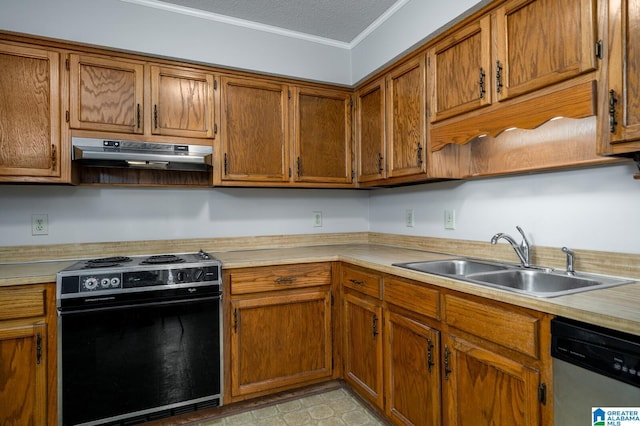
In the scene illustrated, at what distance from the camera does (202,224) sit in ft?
8.70

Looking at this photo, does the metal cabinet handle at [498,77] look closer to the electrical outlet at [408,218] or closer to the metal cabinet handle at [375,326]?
the electrical outlet at [408,218]

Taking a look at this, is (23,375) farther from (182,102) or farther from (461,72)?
(461,72)

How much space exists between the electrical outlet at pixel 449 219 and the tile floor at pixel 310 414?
1233 millimetres

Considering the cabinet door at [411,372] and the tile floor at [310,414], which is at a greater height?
the cabinet door at [411,372]

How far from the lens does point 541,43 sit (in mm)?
1483

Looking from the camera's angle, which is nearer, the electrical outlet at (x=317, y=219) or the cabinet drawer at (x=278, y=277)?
the cabinet drawer at (x=278, y=277)

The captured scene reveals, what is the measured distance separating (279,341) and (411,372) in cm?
87

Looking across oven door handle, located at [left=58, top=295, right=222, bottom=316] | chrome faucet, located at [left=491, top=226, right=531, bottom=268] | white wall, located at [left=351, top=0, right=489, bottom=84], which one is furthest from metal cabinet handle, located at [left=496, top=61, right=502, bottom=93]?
oven door handle, located at [left=58, top=295, right=222, bottom=316]

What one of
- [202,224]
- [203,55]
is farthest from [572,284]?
[203,55]

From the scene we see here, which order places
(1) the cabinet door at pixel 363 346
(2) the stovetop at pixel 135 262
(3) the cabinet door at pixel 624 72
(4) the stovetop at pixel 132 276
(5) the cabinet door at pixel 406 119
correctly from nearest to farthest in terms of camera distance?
(3) the cabinet door at pixel 624 72 < (4) the stovetop at pixel 132 276 < (2) the stovetop at pixel 135 262 < (1) the cabinet door at pixel 363 346 < (5) the cabinet door at pixel 406 119

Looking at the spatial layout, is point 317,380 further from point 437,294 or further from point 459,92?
point 459,92

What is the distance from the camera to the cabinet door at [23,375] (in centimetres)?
173

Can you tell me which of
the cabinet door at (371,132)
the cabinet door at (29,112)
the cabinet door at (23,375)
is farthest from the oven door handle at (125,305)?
the cabinet door at (371,132)

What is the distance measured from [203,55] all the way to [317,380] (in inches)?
89.3
